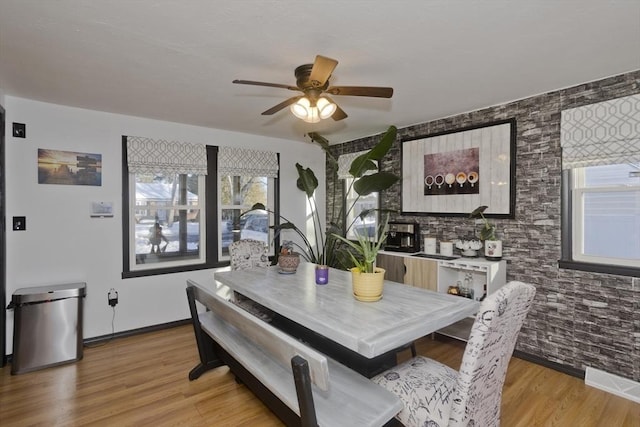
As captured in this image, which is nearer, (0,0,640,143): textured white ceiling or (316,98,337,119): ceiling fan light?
(0,0,640,143): textured white ceiling

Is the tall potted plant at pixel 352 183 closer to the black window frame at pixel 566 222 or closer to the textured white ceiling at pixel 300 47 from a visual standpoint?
the textured white ceiling at pixel 300 47

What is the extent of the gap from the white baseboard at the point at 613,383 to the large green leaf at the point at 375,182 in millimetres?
2374

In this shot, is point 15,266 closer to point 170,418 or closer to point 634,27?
point 170,418

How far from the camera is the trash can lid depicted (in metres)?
2.74

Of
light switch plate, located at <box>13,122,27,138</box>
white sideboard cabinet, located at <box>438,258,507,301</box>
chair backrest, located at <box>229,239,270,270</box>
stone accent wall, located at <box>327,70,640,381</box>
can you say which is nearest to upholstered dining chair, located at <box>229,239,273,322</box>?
chair backrest, located at <box>229,239,270,270</box>

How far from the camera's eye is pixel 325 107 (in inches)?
89.7

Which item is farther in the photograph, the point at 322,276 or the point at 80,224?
the point at 80,224

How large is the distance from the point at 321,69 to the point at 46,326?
322cm

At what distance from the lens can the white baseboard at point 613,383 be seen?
2.36 m

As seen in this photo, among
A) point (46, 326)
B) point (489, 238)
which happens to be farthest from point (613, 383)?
point (46, 326)

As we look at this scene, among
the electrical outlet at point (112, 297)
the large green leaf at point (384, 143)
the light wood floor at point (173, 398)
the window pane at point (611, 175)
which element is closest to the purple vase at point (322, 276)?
the light wood floor at point (173, 398)

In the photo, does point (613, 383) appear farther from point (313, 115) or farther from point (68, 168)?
point (68, 168)

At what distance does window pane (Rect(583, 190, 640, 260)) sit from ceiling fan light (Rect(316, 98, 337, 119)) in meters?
2.30

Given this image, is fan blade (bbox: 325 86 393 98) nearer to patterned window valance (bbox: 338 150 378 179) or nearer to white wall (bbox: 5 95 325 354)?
white wall (bbox: 5 95 325 354)
